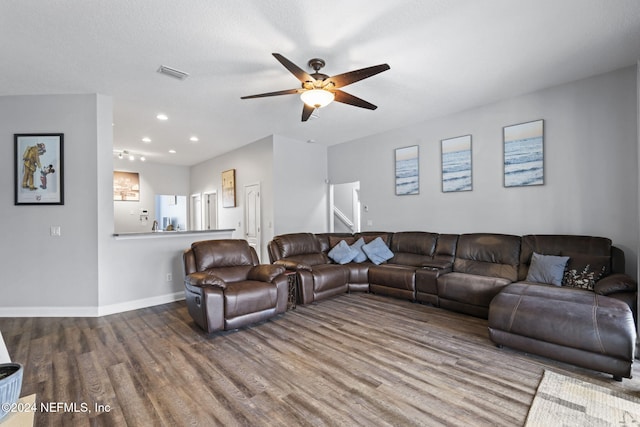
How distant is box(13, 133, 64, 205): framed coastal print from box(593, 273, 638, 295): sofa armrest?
246 inches

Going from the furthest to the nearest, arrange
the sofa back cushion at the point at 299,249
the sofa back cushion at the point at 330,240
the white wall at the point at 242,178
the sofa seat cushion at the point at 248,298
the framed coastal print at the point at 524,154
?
the white wall at the point at 242,178
the sofa back cushion at the point at 330,240
the sofa back cushion at the point at 299,249
the framed coastal print at the point at 524,154
the sofa seat cushion at the point at 248,298

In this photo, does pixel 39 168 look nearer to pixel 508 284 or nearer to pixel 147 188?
pixel 147 188

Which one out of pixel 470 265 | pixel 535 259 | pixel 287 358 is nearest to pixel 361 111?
pixel 470 265

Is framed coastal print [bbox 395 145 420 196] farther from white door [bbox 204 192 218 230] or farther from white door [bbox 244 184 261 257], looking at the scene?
white door [bbox 204 192 218 230]

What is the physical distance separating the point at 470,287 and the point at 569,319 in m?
1.20

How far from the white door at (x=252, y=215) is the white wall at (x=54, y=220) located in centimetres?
301

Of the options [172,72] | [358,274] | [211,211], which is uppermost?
[172,72]

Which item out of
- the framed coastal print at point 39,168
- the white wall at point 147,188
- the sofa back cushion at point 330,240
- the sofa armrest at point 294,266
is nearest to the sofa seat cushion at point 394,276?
the sofa back cushion at point 330,240

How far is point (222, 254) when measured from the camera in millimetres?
3891

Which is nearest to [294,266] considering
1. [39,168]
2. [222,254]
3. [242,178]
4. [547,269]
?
[222,254]

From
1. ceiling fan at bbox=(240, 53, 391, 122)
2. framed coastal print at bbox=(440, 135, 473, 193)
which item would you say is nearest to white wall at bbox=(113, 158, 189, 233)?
ceiling fan at bbox=(240, 53, 391, 122)

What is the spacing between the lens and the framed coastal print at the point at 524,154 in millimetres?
3957

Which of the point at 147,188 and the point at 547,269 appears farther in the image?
the point at 147,188

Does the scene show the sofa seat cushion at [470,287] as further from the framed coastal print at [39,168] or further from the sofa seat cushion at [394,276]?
the framed coastal print at [39,168]
